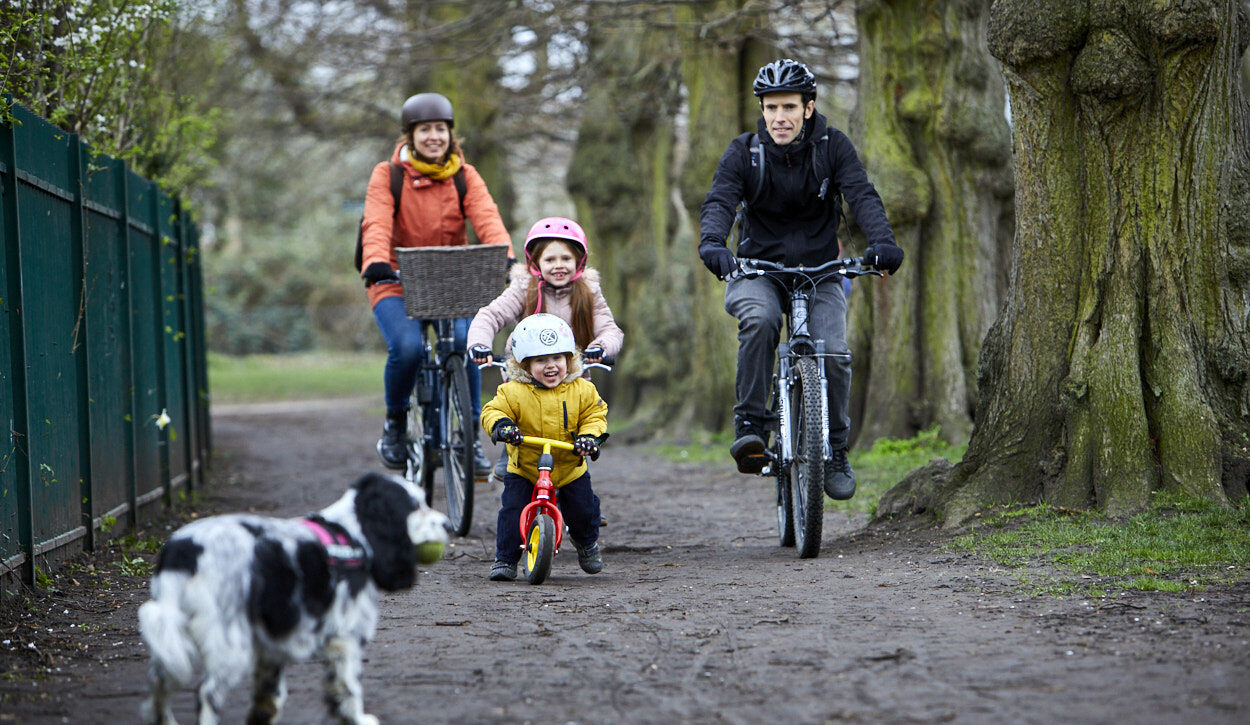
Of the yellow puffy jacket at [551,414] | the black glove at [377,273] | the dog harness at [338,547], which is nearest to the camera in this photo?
the dog harness at [338,547]

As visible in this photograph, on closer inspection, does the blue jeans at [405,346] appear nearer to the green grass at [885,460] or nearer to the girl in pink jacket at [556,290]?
the girl in pink jacket at [556,290]

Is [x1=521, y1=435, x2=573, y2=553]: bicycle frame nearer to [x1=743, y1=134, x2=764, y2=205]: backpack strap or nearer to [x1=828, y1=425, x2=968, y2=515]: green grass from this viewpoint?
[x1=743, y1=134, x2=764, y2=205]: backpack strap

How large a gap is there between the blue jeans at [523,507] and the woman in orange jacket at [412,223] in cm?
143

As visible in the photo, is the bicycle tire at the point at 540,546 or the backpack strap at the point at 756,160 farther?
the backpack strap at the point at 756,160

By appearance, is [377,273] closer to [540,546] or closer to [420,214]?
[420,214]

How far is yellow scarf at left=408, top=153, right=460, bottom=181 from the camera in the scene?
809cm

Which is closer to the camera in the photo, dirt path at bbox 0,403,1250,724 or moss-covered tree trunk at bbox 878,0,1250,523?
dirt path at bbox 0,403,1250,724

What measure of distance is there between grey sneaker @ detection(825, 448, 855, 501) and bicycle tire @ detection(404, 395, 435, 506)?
2.62 metres

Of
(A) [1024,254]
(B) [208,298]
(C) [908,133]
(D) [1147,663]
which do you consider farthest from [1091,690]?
(B) [208,298]

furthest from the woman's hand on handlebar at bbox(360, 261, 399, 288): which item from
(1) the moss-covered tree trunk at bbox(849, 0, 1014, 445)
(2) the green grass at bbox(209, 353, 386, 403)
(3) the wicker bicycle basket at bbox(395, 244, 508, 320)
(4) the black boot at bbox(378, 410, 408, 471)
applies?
(2) the green grass at bbox(209, 353, 386, 403)

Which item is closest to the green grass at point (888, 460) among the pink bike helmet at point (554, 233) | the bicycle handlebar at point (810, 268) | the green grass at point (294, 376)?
the bicycle handlebar at point (810, 268)

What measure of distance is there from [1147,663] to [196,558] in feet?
9.03

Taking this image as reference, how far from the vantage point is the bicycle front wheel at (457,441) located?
293 inches

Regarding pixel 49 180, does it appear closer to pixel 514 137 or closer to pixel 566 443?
pixel 566 443
